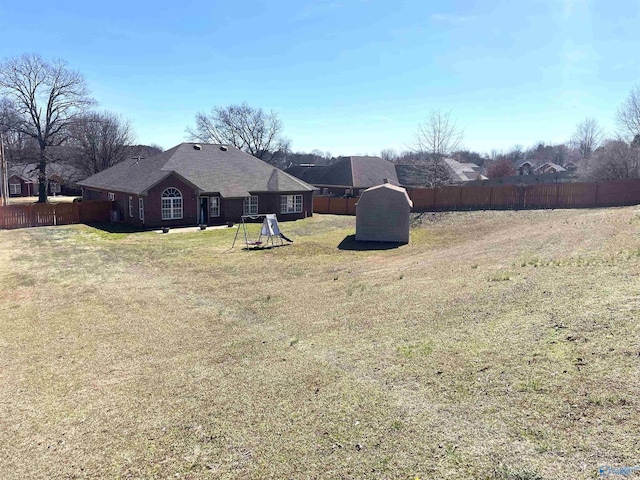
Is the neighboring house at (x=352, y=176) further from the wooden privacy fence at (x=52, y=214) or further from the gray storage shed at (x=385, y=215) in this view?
the wooden privacy fence at (x=52, y=214)

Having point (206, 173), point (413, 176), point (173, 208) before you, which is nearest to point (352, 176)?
point (413, 176)

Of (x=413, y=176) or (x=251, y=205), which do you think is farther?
(x=413, y=176)

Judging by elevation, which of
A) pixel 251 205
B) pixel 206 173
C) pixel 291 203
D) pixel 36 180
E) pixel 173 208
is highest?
pixel 36 180

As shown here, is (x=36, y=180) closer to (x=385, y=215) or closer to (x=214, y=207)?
(x=214, y=207)

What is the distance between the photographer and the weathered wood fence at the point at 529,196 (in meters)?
36.2

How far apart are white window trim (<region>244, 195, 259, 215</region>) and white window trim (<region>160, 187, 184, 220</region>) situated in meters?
5.71

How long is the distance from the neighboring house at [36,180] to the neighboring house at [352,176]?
134ft

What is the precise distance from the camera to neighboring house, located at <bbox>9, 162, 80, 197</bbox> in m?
69.4

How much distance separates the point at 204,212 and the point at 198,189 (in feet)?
6.41

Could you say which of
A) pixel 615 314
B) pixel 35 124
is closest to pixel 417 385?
pixel 615 314

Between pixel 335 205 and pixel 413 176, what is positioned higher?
pixel 413 176

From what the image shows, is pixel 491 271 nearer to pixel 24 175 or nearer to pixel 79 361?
pixel 79 361

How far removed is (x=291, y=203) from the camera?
128 feet

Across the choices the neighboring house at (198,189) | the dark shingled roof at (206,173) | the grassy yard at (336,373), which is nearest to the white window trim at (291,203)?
the neighboring house at (198,189)
